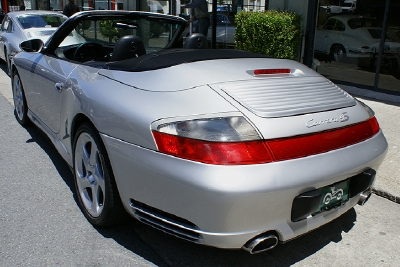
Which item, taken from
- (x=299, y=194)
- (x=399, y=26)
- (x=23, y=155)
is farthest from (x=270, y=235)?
(x=399, y=26)

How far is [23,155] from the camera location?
4.27 metres

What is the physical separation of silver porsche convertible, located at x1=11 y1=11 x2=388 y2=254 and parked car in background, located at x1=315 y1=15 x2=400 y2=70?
16.9 ft

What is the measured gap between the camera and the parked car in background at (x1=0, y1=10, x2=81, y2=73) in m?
8.21

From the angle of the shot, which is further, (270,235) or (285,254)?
(285,254)

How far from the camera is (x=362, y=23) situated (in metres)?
7.56

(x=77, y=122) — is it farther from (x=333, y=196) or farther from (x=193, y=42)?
(x=333, y=196)

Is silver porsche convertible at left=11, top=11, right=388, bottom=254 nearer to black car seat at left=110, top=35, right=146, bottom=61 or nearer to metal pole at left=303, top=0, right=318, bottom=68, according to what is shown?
black car seat at left=110, top=35, right=146, bottom=61

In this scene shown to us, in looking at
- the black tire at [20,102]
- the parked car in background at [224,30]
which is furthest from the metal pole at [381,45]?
the black tire at [20,102]

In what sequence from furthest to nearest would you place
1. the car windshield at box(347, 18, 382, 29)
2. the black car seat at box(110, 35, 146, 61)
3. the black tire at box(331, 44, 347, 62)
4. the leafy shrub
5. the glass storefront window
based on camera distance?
1. the black tire at box(331, 44, 347, 62)
2. the leafy shrub
3. the car windshield at box(347, 18, 382, 29)
4. the glass storefront window
5. the black car seat at box(110, 35, 146, 61)

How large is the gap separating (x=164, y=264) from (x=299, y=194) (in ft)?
3.14

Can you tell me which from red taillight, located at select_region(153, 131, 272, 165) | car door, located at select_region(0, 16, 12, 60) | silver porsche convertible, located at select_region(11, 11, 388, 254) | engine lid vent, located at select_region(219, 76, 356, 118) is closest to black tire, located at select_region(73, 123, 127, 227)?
silver porsche convertible, located at select_region(11, 11, 388, 254)

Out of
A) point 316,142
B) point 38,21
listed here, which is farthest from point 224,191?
point 38,21

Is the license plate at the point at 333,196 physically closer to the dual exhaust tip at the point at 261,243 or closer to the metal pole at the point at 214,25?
the dual exhaust tip at the point at 261,243

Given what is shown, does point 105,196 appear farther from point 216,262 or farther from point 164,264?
point 216,262
